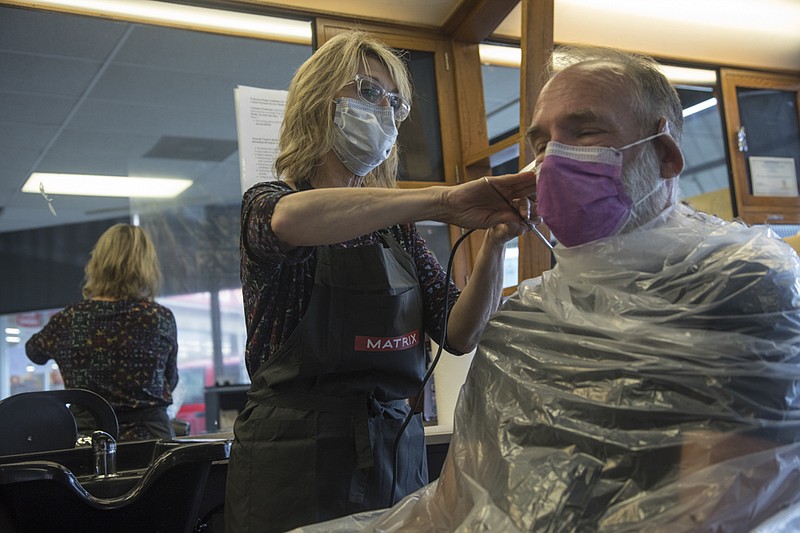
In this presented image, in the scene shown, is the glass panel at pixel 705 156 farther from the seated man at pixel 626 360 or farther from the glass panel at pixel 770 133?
the seated man at pixel 626 360

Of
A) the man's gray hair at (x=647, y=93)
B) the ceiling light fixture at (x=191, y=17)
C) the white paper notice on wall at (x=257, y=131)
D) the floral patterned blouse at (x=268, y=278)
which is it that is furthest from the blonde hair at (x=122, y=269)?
the man's gray hair at (x=647, y=93)

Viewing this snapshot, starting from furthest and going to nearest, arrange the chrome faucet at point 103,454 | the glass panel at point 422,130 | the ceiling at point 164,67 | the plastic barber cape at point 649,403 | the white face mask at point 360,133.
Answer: the ceiling at point 164,67
the glass panel at point 422,130
the chrome faucet at point 103,454
the white face mask at point 360,133
the plastic barber cape at point 649,403

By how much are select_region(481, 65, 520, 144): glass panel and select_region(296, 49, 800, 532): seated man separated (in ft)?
8.14

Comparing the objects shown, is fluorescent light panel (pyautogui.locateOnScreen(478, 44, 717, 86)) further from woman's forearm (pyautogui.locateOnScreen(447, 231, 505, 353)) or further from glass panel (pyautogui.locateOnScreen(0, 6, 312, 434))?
woman's forearm (pyautogui.locateOnScreen(447, 231, 505, 353))

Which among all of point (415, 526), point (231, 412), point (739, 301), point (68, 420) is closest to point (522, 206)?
point (739, 301)

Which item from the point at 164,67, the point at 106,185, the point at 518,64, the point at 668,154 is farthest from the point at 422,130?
the point at 106,185

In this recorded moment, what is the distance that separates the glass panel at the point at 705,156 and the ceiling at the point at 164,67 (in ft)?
0.86

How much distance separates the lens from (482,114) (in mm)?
3334

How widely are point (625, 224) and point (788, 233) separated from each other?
3.40 metres

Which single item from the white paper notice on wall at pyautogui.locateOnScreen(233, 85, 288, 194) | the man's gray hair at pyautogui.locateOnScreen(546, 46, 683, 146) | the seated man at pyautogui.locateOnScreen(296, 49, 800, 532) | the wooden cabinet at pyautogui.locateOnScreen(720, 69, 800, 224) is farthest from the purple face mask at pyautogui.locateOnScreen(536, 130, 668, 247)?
the wooden cabinet at pyautogui.locateOnScreen(720, 69, 800, 224)

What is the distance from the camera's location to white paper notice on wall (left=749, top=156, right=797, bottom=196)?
4.07m

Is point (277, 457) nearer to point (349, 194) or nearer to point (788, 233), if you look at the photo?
point (349, 194)

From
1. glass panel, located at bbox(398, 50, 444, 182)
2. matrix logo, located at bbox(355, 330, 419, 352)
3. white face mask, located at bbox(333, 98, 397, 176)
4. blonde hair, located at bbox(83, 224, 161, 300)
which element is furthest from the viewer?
glass panel, located at bbox(398, 50, 444, 182)

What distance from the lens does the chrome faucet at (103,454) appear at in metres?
1.95
